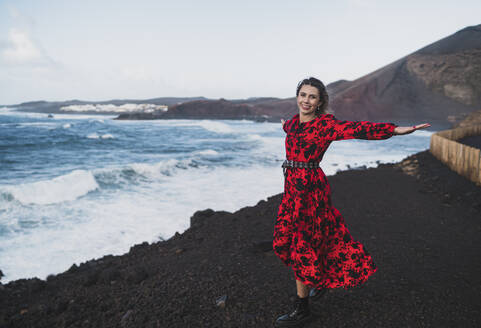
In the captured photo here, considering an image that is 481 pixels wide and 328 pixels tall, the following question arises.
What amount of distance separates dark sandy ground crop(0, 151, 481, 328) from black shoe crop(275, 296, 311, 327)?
0.11 m

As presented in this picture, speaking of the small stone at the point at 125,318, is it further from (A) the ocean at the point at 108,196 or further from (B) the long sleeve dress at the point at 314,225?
(A) the ocean at the point at 108,196

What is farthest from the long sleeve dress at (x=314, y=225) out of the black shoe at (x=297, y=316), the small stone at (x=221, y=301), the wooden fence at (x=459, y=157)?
the wooden fence at (x=459, y=157)

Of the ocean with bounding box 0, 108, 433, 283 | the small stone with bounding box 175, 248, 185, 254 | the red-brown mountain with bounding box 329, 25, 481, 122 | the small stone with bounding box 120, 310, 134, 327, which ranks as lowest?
the ocean with bounding box 0, 108, 433, 283

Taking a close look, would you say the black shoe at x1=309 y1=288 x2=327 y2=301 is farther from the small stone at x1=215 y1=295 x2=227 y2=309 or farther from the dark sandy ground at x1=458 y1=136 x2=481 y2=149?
the dark sandy ground at x1=458 y1=136 x2=481 y2=149

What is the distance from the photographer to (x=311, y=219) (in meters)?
2.46

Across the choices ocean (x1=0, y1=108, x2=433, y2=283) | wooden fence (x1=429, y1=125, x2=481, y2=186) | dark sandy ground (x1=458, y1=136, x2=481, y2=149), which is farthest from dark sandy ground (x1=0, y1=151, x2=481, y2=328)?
dark sandy ground (x1=458, y1=136, x2=481, y2=149)

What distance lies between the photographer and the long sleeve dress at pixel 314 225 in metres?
2.42

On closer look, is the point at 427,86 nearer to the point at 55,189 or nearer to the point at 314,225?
the point at 55,189

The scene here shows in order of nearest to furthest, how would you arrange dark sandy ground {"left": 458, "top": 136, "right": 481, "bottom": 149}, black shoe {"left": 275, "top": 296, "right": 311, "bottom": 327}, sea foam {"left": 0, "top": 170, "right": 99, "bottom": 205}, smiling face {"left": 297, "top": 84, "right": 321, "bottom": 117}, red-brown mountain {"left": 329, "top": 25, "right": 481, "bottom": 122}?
smiling face {"left": 297, "top": 84, "right": 321, "bottom": 117}, black shoe {"left": 275, "top": 296, "right": 311, "bottom": 327}, sea foam {"left": 0, "top": 170, "right": 99, "bottom": 205}, dark sandy ground {"left": 458, "top": 136, "right": 481, "bottom": 149}, red-brown mountain {"left": 329, "top": 25, "right": 481, "bottom": 122}

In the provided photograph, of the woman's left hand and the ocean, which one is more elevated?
the woman's left hand

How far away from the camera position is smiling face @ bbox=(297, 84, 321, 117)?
2.42 meters

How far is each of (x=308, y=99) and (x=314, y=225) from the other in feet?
3.13

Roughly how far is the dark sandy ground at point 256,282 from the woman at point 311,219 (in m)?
0.45

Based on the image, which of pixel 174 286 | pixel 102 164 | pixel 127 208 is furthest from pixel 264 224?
pixel 102 164
